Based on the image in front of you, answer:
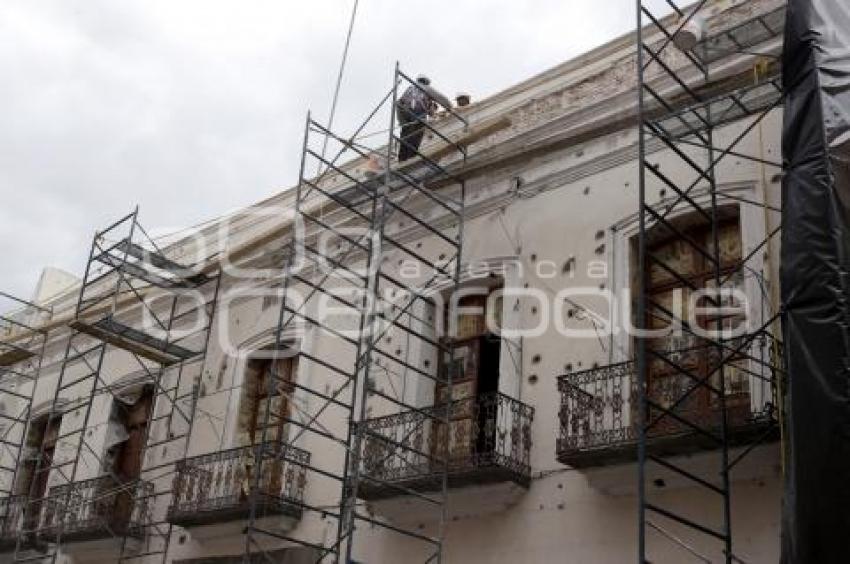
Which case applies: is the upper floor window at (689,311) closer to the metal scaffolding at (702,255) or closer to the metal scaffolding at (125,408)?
the metal scaffolding at (702,255)

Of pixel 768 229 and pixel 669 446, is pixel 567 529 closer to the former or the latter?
pixel 669 446

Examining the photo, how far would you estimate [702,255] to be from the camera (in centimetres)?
988

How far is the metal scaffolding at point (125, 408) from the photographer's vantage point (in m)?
13.7

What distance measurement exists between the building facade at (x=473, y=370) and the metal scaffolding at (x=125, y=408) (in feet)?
0.15

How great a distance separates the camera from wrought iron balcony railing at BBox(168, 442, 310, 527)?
11.7 meters

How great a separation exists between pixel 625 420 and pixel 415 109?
5.87 metres

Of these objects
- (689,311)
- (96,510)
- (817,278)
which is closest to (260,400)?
(96,510)

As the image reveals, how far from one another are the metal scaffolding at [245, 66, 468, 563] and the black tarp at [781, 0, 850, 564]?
4347 mm

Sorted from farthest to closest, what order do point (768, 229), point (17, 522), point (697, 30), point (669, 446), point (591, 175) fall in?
point (17, 522) < point (591, 175) < point (697, 30) < point (768, 229) < point (669, 446)

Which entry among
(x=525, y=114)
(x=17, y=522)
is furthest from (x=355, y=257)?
(x=17, y=522)

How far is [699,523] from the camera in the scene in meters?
8.67

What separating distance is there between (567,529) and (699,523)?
1.33 metres

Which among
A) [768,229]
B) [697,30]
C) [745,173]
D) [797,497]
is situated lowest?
[797,497]

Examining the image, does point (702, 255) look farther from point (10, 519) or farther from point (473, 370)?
point (10, 519)
